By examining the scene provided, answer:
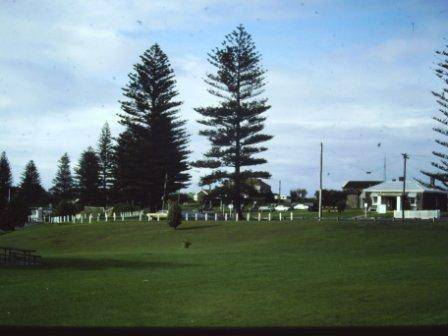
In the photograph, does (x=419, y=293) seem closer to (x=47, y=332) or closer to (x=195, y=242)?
Answer: (x=47, y=332)

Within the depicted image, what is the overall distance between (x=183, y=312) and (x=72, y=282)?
20.8 feet

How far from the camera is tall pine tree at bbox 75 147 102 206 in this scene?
316ft

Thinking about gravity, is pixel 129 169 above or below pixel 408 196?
above

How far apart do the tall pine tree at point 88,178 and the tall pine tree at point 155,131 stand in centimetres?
3076

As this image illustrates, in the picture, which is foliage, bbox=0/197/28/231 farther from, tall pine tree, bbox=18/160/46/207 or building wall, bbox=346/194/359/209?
tall pine tree, bbox=18/160/46/207

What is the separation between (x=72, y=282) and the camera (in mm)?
15484

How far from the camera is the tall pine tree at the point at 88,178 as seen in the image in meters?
96.3

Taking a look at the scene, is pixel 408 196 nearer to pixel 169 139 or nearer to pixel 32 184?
pixel 169 139

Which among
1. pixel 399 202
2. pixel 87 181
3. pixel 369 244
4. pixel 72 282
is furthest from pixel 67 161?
pixel 72 282

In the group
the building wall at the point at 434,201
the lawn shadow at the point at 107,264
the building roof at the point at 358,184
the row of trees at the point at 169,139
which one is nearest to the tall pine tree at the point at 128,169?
the row of trees at the point at 169,139

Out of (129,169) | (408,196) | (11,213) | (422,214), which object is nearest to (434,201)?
(408,196)

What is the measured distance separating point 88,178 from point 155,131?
36486mm

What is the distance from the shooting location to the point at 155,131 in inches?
2566

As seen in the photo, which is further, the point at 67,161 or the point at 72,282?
the point at 67,161
